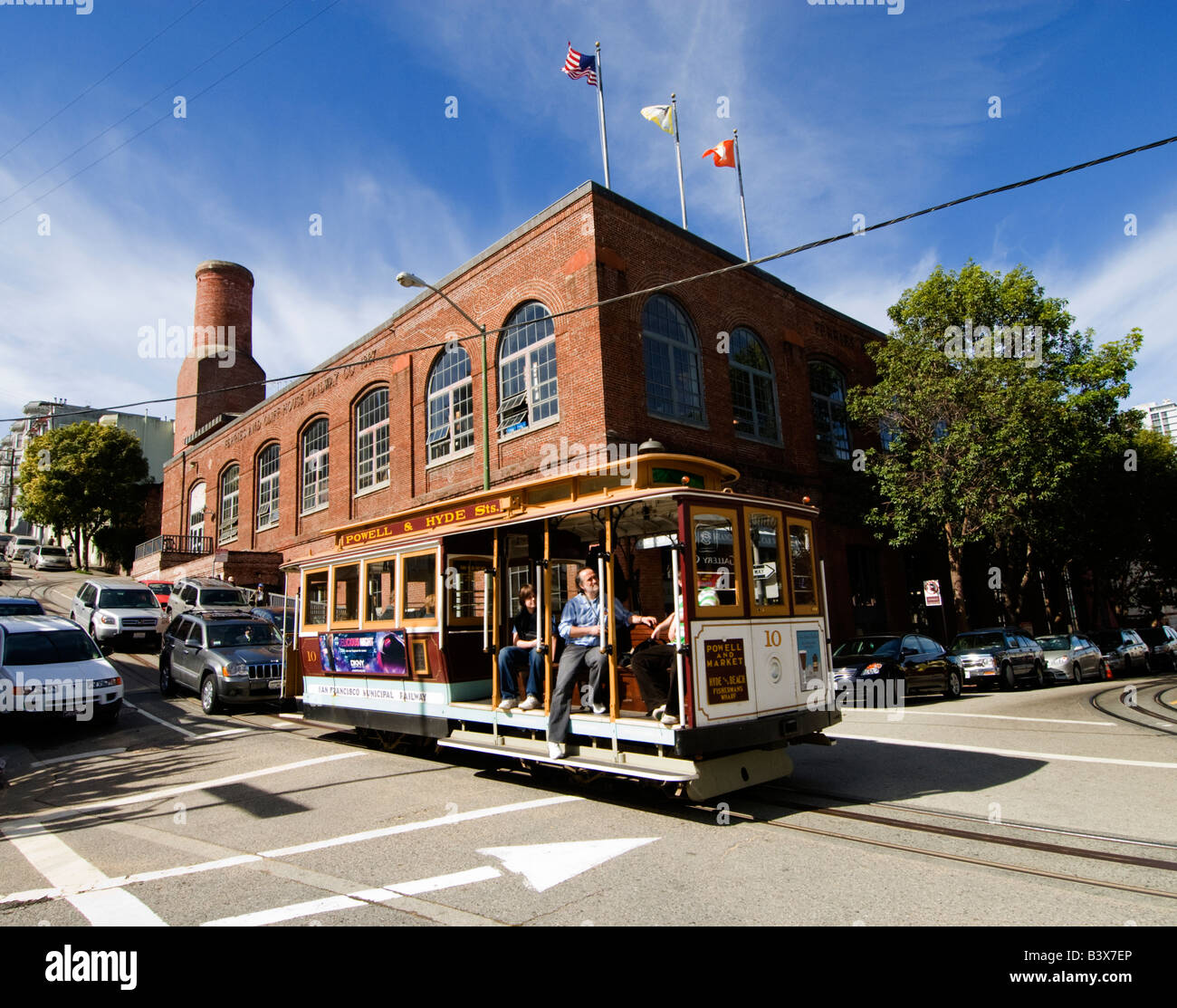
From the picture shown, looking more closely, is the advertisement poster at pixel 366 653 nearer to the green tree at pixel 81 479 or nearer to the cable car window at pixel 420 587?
the cable car window at pixel 420 587

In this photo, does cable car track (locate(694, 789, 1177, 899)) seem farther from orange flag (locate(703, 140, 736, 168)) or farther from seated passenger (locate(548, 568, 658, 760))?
orange flag (locate(703, 140, 736, 168))

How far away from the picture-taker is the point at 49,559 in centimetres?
4641

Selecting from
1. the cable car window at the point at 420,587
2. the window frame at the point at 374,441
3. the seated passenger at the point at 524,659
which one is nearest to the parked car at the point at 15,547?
the window frame at the point at 374,441

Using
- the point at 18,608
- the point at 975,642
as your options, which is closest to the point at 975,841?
the point at 975,642

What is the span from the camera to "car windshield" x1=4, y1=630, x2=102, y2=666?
11797mm

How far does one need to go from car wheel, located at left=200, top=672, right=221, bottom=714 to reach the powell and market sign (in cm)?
427

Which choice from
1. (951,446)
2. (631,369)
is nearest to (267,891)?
(631,369)

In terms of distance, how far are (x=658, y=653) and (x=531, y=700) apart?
1.67m

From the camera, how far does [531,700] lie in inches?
309

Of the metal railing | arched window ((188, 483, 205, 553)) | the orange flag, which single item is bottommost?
the metal railing

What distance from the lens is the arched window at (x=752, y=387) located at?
22.2 m

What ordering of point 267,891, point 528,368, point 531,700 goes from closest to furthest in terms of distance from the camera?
point 267,891
point 531,700
point 528,368

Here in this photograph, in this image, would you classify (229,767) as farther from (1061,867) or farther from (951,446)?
(951,446)

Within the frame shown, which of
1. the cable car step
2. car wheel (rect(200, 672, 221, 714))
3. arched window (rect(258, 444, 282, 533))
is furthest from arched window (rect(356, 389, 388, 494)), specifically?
the cable car step
